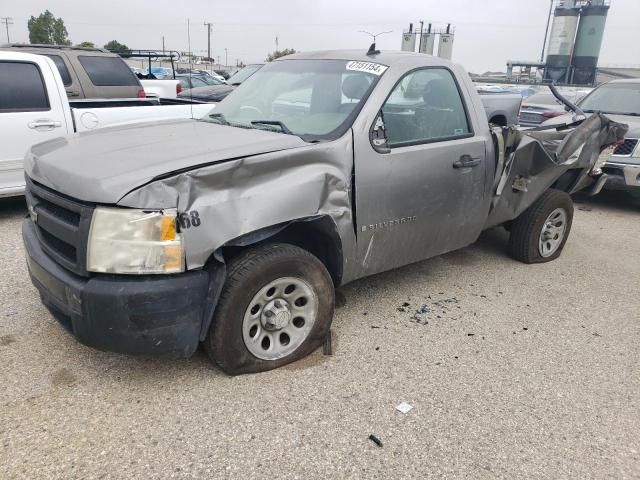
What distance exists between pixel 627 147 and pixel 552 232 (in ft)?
10.6

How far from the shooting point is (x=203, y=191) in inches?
104

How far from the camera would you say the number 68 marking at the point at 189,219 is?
99.5 inches

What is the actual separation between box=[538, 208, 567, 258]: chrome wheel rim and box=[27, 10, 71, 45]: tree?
77623mm

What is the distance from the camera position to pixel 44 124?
19.0 ft

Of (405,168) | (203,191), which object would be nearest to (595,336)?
(405,168)

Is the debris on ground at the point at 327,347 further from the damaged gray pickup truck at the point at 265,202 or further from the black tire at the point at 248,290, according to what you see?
the black tire at the point at 248,290

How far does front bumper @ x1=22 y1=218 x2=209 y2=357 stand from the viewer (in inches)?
98.7

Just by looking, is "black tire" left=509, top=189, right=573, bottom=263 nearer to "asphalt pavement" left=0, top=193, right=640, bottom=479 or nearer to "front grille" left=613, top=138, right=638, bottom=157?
"asphalt pavement" left=0, top=193, right=640, bottom=479

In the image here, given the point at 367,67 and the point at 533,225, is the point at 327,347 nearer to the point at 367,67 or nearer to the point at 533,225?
the point at 367,67

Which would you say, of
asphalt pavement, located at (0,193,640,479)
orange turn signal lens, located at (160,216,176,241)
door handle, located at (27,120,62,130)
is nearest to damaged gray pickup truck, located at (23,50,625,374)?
orange turn signal lens, located at (160,216,176,241)

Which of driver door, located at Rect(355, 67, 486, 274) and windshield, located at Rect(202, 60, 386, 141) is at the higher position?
windshield, located at Rect(202, 60, 386, 141)

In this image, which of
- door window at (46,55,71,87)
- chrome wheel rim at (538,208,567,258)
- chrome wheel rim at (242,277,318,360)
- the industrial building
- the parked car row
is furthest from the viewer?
the industrial building

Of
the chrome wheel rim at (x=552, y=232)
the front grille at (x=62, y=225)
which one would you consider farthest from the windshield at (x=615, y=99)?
the front grille at (x=62, y=225)

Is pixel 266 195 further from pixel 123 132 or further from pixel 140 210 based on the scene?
pixel 123 132
